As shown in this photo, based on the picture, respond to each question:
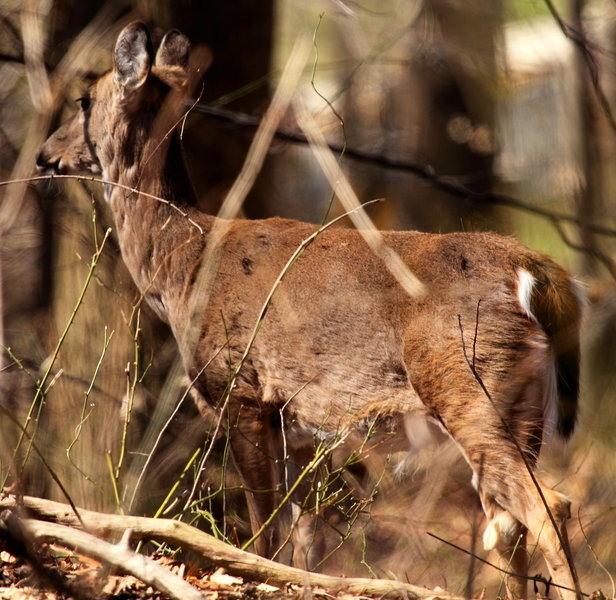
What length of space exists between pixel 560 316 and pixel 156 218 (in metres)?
2.33

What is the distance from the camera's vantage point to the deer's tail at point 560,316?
4.05 meters

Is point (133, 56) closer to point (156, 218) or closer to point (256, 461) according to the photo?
Result: point (156, 218)

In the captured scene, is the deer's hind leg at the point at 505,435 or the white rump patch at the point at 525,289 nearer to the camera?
the deer's hind leg at the point at 505,435

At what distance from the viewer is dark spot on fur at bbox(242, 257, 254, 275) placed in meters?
4.75

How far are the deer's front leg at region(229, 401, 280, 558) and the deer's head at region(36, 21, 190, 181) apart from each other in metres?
1.66

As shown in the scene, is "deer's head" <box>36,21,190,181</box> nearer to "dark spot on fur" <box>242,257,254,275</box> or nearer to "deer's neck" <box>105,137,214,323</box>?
"deer's neck" <box>105,137,214,323</box>

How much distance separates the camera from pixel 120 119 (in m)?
5.16

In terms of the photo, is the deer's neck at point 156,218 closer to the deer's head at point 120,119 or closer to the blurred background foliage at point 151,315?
the deer's head at point 120,119

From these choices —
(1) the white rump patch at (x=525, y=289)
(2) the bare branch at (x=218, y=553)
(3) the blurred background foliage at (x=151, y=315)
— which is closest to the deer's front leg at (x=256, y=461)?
(3) the blurred background foliage at (x=151, y=315)

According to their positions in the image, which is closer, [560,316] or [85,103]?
[560,316]

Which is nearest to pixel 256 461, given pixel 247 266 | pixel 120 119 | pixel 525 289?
pixel 247 266

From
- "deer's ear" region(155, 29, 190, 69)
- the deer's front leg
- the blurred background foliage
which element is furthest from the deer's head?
the deer's front leg

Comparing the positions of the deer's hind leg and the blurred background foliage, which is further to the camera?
the blurred background foliage

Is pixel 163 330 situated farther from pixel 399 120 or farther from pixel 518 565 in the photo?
pixel 399 120
